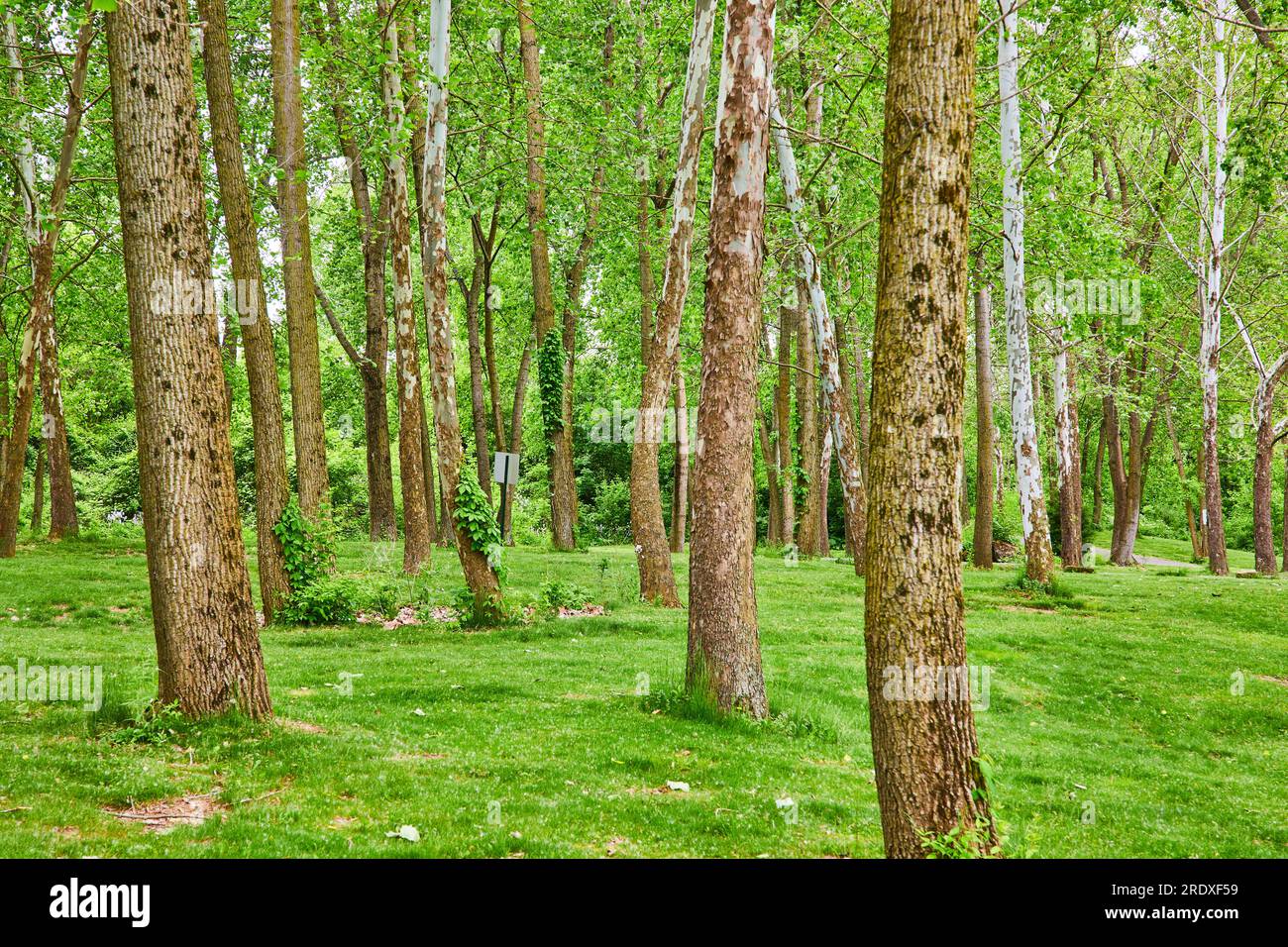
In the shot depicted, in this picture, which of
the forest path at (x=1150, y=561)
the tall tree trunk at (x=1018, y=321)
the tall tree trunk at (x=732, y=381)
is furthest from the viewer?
the forest path at (x=1150, y=561)

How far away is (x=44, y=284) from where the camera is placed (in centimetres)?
1911

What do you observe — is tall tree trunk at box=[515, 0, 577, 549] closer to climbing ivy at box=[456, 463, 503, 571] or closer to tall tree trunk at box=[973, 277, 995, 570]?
climbing ivy at box=[456, 463, 503, 571]

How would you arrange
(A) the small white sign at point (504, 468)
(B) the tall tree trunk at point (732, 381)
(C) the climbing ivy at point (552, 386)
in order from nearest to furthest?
(B) the tall tree trunk at point (732, 381) < (A) the small white sign at point (504, 468) < (C) the climbing ivy at point (552, 386)

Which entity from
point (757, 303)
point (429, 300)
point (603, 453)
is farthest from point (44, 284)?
point (603, 453)

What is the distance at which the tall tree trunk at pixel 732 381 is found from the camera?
8.93 meters

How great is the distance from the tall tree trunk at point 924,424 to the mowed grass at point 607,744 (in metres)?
0.72

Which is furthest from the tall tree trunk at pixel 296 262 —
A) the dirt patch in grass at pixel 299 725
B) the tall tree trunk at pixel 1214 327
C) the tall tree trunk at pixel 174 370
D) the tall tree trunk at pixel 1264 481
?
the tall tree trunk at pixel 1264 481

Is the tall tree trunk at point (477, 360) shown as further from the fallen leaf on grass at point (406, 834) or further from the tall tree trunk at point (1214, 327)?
the fallen leaf on grass at point (406, 834)

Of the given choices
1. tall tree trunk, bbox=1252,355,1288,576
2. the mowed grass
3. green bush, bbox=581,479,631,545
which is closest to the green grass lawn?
tall tree trunk, bbox=1252,355,1288,576

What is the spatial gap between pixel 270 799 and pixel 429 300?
389 inches

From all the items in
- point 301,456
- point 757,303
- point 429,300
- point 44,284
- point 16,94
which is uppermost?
point 16,94

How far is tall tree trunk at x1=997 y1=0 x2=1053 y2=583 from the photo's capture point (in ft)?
62.3

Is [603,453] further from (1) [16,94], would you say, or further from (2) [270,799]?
(2) [270,799]

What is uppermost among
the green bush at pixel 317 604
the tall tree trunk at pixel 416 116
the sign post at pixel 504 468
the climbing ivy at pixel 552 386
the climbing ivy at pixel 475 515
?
the tall tree trunk at pixel 416 116
